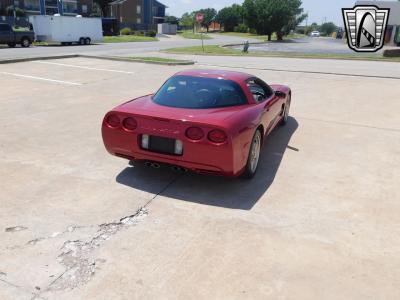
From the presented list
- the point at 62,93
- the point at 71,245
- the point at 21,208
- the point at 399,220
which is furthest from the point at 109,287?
the point at 62,93

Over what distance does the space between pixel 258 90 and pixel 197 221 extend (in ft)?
8.30

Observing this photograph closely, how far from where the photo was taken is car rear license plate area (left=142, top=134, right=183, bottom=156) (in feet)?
13.0

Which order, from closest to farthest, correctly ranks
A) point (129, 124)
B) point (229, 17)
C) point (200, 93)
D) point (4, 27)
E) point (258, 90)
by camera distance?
1. point (129, 124)
2. point (200, 93)
3. point (258, 90)
4. point (4, 27)
5. point (229, 17)

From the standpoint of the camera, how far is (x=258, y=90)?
5.34 metres

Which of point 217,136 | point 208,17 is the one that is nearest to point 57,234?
point 217,136

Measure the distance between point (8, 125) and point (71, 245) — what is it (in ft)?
13.8

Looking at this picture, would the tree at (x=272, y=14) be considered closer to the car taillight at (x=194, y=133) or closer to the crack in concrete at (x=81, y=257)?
the car taillight at (x=194, y=133)

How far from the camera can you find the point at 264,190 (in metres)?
4.26

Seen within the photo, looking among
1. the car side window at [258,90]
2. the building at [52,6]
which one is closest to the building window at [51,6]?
the building at [52,6]

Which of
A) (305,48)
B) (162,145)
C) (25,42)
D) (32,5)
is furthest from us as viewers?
(32,5)

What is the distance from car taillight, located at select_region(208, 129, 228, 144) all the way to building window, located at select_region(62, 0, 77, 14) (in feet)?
280

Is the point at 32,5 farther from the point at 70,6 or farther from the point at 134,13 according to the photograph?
the point at 134,13

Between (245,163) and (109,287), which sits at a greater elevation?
(245,163)

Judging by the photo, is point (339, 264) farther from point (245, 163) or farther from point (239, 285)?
point (245, 163)
